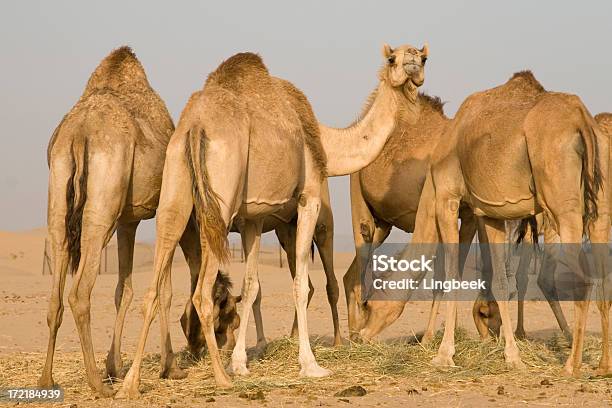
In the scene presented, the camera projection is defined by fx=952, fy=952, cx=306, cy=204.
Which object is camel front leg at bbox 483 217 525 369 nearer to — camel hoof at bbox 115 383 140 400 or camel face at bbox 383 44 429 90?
camel face at bbox 383 44 429 90

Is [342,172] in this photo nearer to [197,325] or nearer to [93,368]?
[197,325]

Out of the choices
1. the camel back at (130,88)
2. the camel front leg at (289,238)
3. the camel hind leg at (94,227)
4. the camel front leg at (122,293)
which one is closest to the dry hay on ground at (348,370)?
the camel front leg at (122,293)

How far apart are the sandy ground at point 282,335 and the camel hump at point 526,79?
9.47 feet

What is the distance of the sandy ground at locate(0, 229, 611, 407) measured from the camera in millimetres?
7691

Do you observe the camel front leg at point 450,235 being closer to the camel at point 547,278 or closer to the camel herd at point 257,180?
the camel herd at point 257,180

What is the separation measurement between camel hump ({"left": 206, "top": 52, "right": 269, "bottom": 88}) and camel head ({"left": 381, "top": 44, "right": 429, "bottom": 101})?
1.30m

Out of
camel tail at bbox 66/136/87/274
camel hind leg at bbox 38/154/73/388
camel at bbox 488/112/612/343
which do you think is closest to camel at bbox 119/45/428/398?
camel tail at bbox 66/136/87/274

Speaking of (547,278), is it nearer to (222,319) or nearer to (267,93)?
(222,319)

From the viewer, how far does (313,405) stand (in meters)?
→ 7.51

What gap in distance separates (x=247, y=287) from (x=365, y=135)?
2.02m

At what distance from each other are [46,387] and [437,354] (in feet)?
13.2

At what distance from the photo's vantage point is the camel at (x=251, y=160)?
8039mm

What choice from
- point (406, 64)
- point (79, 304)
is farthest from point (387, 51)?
point (79, 304)

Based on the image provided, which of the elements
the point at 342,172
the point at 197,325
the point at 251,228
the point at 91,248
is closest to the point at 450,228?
→ the point at 342,172
